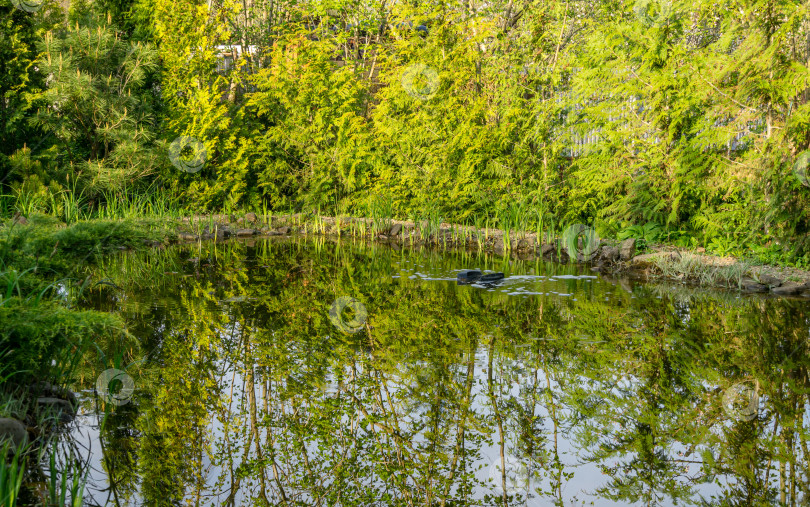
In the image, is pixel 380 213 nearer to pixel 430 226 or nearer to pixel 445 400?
pixel 430 226

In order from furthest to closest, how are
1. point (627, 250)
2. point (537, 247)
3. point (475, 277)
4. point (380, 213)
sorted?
point (380, 213) < point (537, 247) < point (627, 250) < point (475, 277)

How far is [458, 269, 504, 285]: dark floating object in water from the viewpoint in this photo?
23.6 feet

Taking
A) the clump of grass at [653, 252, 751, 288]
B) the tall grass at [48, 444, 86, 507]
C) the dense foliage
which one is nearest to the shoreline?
the clump of grass at [653, 252, 751, 288]

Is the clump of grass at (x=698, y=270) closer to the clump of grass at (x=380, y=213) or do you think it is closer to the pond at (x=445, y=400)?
the pond at (x=445, y=400)

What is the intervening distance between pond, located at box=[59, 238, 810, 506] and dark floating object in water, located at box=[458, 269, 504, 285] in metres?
0.60

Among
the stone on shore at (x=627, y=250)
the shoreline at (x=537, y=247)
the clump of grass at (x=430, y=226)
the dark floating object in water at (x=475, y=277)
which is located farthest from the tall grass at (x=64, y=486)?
the clump of grass at (x=430, y=226)

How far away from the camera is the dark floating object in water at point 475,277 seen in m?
7.19

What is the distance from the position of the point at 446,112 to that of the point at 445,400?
7.78 metres

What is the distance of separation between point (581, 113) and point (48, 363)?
812cm

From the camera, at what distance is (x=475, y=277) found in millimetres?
7305

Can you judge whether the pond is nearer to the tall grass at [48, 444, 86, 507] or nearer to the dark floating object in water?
the tall grass at [48, 444, 86, 507]

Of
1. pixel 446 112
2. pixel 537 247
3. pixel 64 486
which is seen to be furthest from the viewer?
pixel 446 112

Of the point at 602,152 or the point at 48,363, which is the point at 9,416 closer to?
the point at 48,363

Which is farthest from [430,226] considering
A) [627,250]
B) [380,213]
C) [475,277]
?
[475,277]
